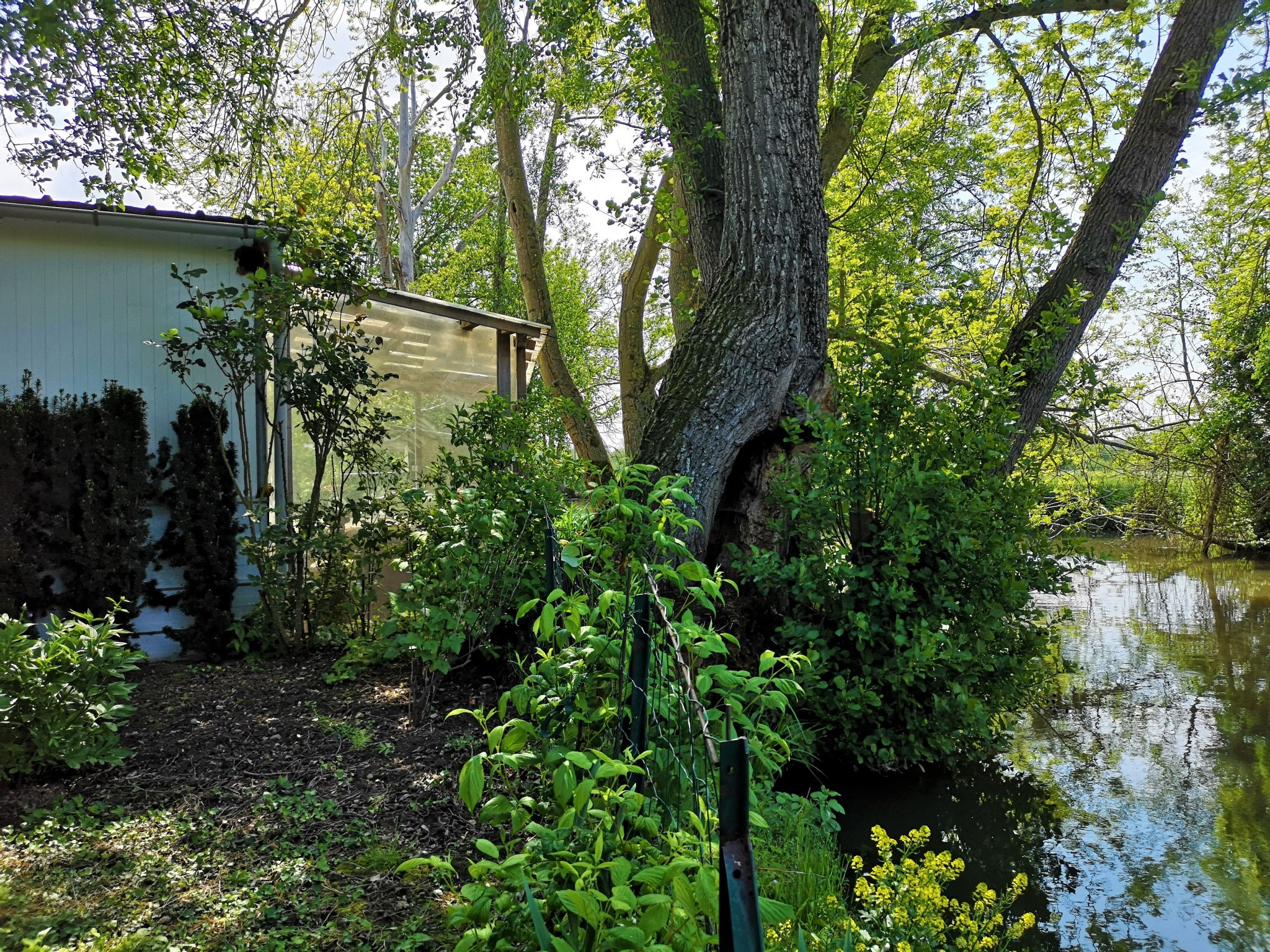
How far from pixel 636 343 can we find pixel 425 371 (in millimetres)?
4676

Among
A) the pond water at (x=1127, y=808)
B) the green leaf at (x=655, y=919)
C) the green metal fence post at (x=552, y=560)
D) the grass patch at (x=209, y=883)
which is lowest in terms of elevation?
the pond water at (x=1127, y=808)

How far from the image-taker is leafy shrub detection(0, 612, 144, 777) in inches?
147

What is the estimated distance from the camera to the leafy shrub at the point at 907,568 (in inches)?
197

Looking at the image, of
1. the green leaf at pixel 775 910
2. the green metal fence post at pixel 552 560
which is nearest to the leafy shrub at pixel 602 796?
the green leaf at pixel 775 910

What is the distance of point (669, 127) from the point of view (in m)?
6.87

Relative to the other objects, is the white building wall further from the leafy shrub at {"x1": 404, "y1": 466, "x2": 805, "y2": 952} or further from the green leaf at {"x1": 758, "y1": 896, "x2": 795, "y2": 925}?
the green leaf at {"x1": 758, "y1": 896, "x2": 795, "y2": 925}

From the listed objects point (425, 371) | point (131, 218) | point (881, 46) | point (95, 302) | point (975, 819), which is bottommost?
point (975, 819)

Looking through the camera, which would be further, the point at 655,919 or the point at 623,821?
the point at 623,821

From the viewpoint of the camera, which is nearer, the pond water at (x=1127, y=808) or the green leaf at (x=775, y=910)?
the green leaf at (x=775, y=910)

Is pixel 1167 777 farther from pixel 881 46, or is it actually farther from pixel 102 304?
pixel 102 304

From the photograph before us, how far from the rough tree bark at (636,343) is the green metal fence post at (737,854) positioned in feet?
35.8

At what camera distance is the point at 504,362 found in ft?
30.8

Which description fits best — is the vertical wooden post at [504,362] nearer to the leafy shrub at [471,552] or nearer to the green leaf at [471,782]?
the leafy shrub at [471,552]

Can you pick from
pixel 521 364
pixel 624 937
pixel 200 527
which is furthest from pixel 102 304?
pixel 624 937
